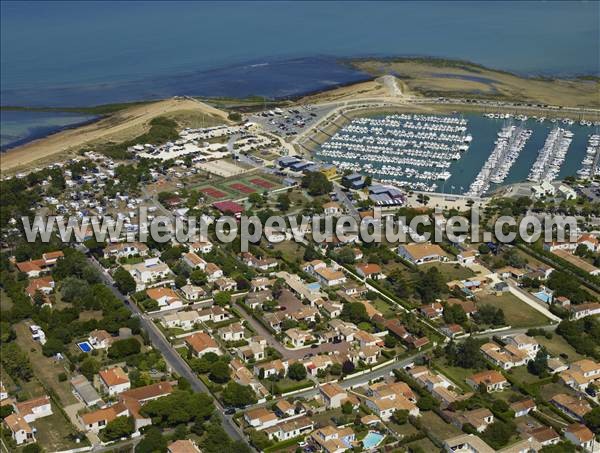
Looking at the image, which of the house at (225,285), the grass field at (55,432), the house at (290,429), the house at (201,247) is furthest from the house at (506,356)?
the house at (201,247)

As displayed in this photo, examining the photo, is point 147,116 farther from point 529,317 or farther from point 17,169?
point 529,317

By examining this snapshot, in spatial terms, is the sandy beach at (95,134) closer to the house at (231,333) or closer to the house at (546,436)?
the house at (231,333)

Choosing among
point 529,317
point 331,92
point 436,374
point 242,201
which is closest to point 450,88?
point 331,92

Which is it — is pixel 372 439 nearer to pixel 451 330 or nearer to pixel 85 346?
pixel 451 330

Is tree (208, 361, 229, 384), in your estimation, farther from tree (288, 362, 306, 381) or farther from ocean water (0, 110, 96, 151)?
ocean water (0, 110, 96, 151)

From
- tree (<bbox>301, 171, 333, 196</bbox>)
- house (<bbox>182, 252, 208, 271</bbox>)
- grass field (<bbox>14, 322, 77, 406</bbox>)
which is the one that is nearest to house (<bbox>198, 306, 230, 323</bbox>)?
house (<bbox>182, 252, 208, 271</bbox>)

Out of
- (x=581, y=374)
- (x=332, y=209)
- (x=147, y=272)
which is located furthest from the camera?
(x=332, y=209)

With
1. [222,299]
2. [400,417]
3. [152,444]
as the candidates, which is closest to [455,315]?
[400,417]
